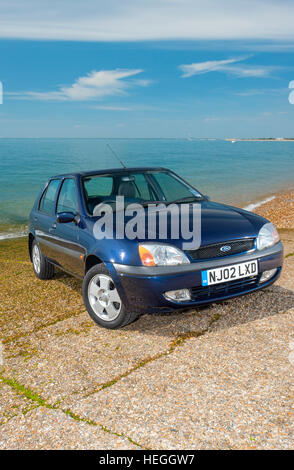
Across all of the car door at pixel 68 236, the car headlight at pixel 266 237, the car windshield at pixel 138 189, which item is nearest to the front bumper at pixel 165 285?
the car headlight at pixel 266 237

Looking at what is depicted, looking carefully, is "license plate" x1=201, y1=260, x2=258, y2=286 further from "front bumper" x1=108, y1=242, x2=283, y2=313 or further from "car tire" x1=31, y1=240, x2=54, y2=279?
"car tire" x1=31, y1=240, x2=54, y2=279

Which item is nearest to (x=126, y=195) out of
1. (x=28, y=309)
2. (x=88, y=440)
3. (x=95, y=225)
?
(x=95, y=225)

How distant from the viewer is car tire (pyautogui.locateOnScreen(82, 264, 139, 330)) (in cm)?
370

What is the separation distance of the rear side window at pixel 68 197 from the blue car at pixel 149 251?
1 cm

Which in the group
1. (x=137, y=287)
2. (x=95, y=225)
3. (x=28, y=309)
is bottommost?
(x=28, y=309)

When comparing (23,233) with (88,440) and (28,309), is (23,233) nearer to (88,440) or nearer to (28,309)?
(28,309)

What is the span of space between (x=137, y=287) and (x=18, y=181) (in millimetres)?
34593

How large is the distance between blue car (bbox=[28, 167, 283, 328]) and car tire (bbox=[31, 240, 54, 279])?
0.74 metres

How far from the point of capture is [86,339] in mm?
3660

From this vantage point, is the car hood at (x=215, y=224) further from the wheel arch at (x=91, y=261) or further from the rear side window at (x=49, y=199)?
the rear side window at (x=49, y=199)

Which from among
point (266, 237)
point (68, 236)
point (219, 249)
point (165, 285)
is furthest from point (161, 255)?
point (68, 236)

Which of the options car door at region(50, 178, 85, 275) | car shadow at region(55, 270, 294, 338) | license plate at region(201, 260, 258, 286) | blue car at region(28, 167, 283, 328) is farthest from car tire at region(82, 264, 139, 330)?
license plate at region(201, 260, 258, 286)

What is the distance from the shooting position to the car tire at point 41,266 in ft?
18.7

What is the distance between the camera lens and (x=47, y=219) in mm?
5336
